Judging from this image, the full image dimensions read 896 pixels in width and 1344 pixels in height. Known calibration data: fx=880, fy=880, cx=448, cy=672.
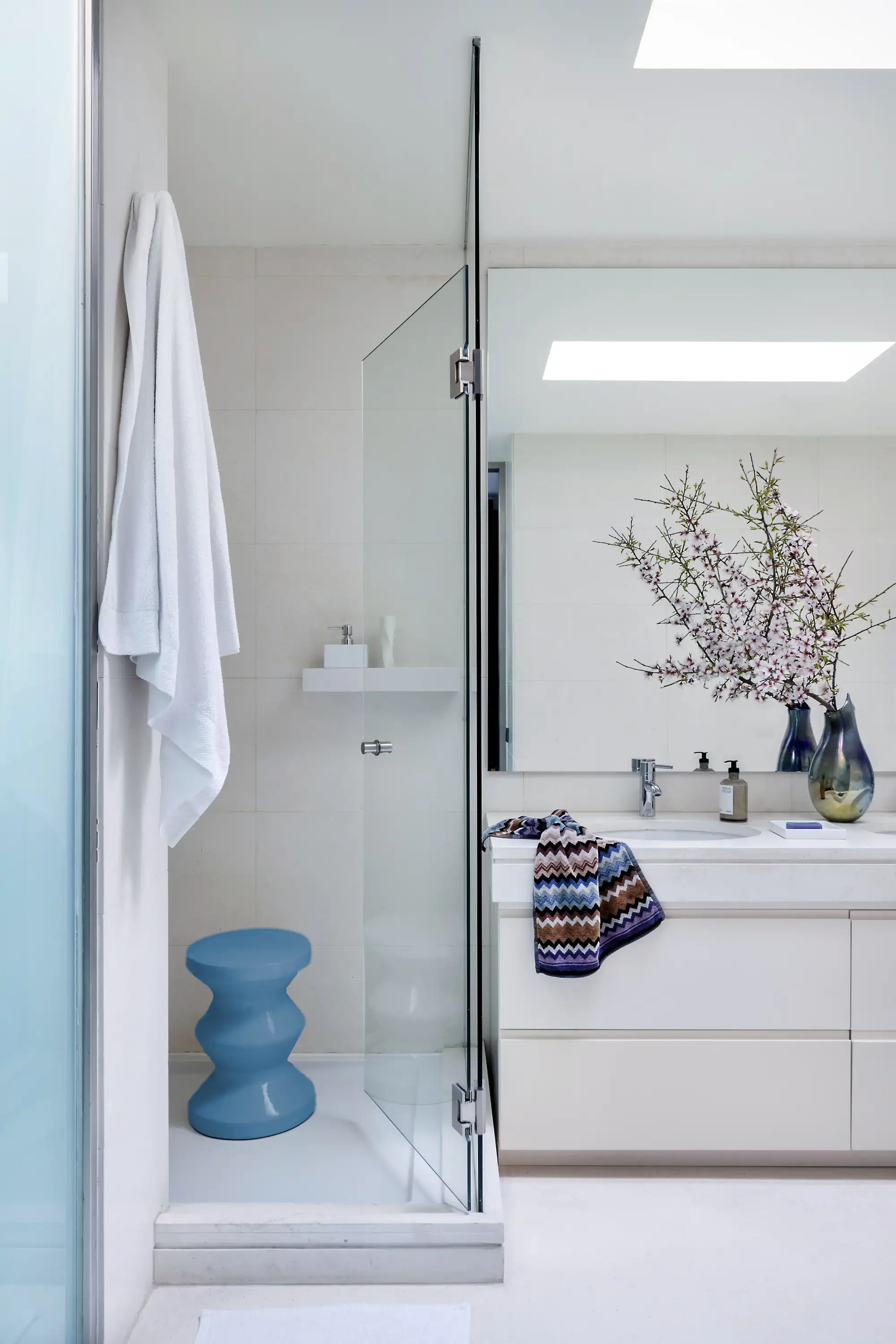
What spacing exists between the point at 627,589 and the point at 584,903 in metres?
0.99

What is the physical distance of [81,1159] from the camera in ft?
4.67

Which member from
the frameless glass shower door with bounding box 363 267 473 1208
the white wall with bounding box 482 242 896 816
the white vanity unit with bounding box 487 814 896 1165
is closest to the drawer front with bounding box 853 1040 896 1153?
the white vanity unit with bounding box 487 814 896 1165

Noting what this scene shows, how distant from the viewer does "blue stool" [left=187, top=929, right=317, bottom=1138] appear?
85.3 inches

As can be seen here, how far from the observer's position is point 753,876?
2.12 m

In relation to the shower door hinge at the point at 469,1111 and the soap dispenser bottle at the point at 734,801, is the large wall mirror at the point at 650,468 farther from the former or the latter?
the shower door hinge at the point at 469,1111

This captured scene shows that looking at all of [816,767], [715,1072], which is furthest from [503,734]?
[715,1072]

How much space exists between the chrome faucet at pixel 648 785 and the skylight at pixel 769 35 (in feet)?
5.56

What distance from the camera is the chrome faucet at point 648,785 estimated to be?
2.54m

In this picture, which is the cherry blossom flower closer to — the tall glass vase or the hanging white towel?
the tall glass vase

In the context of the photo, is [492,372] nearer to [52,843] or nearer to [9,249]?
[9,249]

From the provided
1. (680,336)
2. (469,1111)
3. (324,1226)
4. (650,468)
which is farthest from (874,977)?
(680,336)

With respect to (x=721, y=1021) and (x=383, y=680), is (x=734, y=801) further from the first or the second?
(x=383, y=680)

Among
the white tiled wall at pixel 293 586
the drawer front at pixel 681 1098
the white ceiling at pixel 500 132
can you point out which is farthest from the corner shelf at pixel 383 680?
the white ceiling at pixel 500 132

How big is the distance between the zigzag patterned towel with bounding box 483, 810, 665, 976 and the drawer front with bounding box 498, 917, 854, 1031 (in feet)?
0.21
